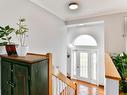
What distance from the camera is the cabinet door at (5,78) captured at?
6.89 feet

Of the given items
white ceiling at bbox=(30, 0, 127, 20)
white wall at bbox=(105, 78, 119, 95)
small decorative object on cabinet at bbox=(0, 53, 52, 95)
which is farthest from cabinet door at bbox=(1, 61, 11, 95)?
white ceiling at bbox=(30, 0, 127, 20)

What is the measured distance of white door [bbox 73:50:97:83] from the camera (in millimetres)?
6273

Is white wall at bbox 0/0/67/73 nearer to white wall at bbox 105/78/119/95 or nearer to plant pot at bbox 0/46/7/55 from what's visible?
plant pot at bbox 0/46/7/55

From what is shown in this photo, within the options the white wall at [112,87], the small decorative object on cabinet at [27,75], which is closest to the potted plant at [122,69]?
the white wall at [112,87]

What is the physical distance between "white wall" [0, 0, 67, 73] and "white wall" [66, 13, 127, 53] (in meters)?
1.52

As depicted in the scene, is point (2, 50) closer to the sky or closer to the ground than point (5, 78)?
closer to the sky

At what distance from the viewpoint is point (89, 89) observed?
5688mm

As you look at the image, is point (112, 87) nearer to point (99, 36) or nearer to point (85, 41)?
point (99, 36)

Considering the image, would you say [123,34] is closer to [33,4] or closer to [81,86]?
[33,4]

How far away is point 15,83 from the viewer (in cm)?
197

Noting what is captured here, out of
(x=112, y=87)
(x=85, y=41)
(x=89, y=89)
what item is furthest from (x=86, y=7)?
(x=89, y=89)

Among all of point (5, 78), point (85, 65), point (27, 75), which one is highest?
point (27, 75)

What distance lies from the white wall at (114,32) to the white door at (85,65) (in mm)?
2204

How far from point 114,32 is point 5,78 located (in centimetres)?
306
